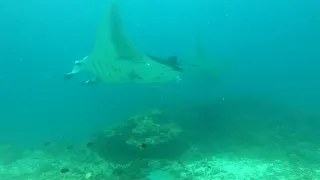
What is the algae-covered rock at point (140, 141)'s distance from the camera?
10891mm

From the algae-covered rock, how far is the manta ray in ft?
8.15

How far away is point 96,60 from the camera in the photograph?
375 inches

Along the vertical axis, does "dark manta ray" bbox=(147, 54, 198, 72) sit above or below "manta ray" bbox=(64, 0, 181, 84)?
below

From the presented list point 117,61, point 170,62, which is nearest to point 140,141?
point 117,61

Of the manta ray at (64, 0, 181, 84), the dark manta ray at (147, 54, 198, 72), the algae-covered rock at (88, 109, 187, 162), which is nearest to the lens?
the manta ray at (64, 0, 181, 84)

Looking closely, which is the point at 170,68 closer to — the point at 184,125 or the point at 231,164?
the point at 231,164

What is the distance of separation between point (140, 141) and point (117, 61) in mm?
3366

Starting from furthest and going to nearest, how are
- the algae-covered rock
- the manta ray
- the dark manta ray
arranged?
1. the algae-covered rock
2. the dark manta ray
3. the manta ray

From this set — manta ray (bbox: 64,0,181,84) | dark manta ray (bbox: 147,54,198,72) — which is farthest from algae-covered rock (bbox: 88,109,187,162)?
dark manta ray (bbox: 147,54,198,72)

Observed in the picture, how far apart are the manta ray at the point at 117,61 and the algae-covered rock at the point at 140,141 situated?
249cm

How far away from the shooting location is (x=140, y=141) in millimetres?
11148

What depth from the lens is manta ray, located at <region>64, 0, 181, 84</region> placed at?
819 centimetres

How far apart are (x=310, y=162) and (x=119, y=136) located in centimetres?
702

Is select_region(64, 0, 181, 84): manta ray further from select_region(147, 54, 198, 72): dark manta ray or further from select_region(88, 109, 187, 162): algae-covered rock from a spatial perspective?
select_region(88, 109, 187, 162): algae-covered rock
